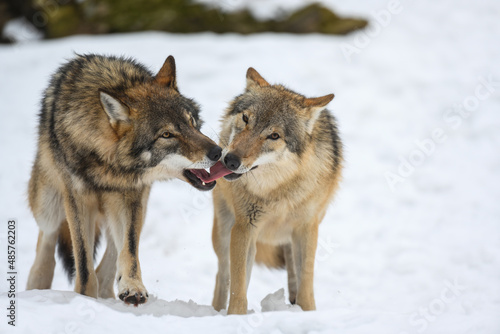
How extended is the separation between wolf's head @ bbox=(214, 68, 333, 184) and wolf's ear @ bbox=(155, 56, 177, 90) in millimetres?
567

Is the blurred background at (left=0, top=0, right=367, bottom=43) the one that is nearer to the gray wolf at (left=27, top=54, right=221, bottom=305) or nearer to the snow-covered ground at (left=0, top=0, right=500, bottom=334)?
the snow-covered ground at (left=0, top=0, right=500, bottom=334)

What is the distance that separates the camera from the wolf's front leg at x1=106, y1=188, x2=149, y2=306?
4180 millimetres

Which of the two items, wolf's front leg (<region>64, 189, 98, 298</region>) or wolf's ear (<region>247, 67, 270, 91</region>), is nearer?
wolf's front leg (<region>64, 189, 98, 298</region>)

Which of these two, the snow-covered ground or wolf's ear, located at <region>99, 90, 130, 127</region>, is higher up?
wolf's ear, located at <region>99, 90, 130, 127</region>

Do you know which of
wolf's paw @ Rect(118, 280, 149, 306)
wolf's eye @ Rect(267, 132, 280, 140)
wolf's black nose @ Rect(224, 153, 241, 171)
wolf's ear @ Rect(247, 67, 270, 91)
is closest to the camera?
wolf's paw @ Rect(118, 280, 149, 306)

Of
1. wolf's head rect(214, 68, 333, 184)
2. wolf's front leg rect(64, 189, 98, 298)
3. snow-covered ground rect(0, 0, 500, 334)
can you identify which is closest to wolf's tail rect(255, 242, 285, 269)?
snow-covered ground rect(0, 0, 500, 334)

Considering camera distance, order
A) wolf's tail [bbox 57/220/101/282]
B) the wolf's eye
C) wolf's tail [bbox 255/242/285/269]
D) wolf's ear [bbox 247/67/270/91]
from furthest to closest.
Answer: wolf's tail [bbox 255/242/285/269], wolf's tail [bbox 57/220/101/282], wolf's ear [bbox 247/67/270/91], the wolf's eye

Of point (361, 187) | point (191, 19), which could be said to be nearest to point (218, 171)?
point (361, 187)

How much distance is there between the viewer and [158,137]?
4176 mm

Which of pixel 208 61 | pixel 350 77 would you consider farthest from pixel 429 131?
pixel 208 61

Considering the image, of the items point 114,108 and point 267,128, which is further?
point 267,128

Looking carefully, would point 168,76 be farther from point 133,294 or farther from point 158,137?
point 133,294

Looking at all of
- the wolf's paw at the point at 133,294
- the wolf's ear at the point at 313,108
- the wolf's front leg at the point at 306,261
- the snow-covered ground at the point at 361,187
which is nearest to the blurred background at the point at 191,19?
the snow-covered ground at the point at 361,187

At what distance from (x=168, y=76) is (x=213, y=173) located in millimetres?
927
